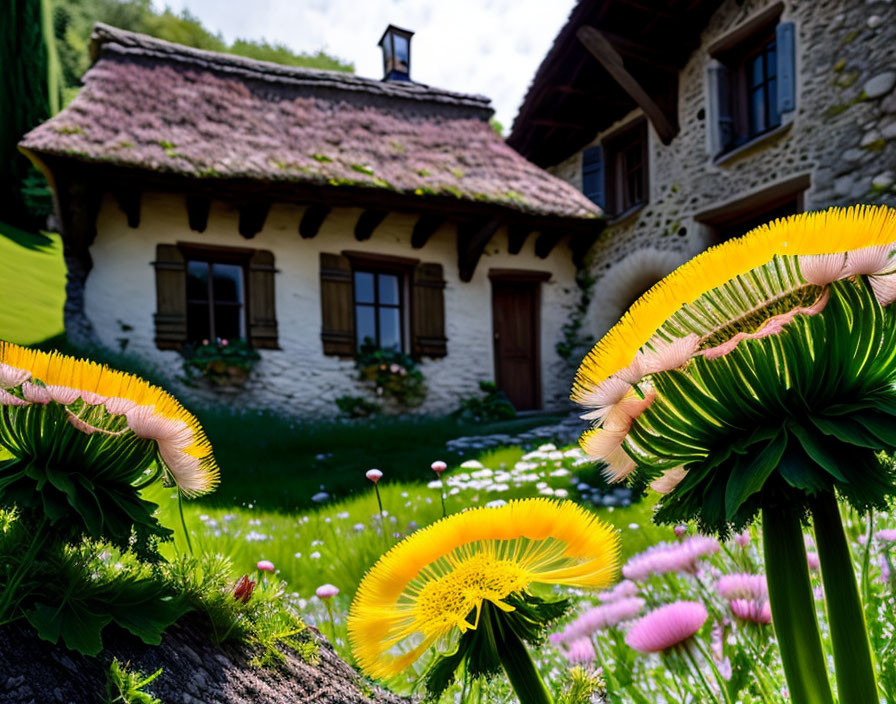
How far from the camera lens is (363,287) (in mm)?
9164

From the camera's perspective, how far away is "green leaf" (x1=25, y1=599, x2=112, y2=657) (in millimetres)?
644

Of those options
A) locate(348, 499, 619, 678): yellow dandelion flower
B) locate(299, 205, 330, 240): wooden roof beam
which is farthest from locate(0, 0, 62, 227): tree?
locate(348, 499, 619, 678): yellow dandelion flower

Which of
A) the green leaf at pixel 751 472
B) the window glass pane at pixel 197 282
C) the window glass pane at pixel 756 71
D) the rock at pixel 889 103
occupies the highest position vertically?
the window glass pane at pixel 756 71

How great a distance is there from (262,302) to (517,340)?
4.12m

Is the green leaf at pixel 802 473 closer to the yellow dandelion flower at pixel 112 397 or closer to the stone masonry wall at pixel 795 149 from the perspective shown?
the yellow dandelion flower at pixel 112 397

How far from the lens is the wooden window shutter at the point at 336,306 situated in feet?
27.8

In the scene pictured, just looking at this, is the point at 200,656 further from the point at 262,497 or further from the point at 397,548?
the point at 262,497

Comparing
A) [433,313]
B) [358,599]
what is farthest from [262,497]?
[433,313]

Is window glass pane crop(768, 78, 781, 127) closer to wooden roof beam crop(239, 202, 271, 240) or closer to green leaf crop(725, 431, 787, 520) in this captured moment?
wooden roof beam crop(239, 202, 271, 240)

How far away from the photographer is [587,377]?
47 cm

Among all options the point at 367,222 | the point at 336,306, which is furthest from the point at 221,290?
the point at 367,222

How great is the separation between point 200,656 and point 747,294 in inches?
32.6

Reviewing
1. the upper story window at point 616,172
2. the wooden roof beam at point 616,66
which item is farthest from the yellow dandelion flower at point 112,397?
the upper story window at point 616,172

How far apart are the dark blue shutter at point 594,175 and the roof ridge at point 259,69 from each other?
2.06 meters
